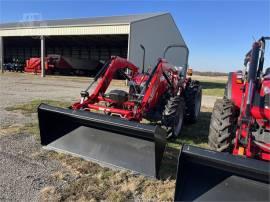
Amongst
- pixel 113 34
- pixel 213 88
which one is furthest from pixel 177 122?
pixel 213 88

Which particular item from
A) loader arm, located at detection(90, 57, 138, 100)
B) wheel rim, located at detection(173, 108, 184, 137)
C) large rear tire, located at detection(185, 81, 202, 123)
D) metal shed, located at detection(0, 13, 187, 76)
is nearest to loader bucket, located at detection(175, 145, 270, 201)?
wheel rim, located at detection(173, 108, 184, 137)

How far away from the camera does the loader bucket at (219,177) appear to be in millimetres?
2531

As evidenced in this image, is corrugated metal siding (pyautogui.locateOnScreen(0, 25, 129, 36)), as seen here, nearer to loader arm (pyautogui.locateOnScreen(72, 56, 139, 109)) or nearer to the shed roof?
the shed roof

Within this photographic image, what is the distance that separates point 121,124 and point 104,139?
0.44m

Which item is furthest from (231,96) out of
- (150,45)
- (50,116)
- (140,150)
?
(150,45)

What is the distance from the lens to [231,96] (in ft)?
16.3

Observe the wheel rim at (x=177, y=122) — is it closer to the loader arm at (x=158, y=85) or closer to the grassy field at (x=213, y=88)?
the loader arm at (x=158, y=85)

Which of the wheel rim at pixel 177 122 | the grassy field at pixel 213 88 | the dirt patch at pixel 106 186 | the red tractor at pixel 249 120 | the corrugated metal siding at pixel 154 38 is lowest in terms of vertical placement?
the grassy field at pixel 213 88

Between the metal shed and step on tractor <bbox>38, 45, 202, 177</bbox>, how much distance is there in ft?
42.7

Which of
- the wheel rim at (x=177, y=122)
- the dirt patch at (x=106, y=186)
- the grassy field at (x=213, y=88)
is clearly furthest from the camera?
the grassy field at (x=213, y=88)

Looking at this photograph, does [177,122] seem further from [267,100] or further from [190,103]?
[267,100]

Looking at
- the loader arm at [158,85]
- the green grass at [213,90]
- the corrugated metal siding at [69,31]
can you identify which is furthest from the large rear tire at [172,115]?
the corrugated metal siding at [69,31]

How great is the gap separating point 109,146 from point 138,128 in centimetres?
59

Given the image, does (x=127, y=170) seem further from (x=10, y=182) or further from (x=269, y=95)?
(x=269, y=95)
